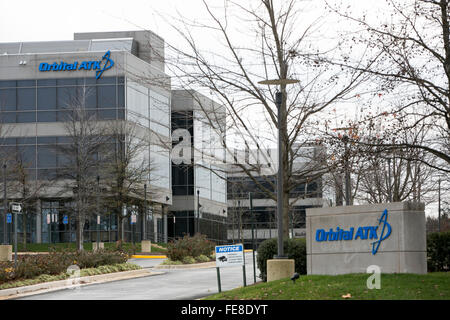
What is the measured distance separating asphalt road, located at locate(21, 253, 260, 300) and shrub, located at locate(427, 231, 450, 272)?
5752 mm

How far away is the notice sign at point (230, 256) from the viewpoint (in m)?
18.9

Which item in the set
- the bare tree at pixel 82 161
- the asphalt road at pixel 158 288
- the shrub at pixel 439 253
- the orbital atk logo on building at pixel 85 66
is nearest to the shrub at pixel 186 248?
the asphalt road at pixel 158 288

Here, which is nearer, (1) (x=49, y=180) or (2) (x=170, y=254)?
(2) (x=170, y=254)

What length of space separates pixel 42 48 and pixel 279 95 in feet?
165

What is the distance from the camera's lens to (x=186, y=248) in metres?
35.2

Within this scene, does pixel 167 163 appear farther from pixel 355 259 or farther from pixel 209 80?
pixel 355 259

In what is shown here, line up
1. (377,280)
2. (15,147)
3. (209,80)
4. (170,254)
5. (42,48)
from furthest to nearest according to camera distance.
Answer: (42,48) → (15,147) → (170,254) → (209,80) → (377,280)

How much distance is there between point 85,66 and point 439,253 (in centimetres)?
4387

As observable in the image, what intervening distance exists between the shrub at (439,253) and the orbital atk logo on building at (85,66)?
42566 millimetres

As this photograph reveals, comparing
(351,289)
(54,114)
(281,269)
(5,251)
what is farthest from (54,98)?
(351,289)

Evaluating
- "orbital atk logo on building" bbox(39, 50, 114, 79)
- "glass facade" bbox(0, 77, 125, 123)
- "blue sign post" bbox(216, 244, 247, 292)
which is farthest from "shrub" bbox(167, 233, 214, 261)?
"orbital atk logo on building" bbox(39, 50, 114, 79)

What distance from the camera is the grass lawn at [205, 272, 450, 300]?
13427mm
